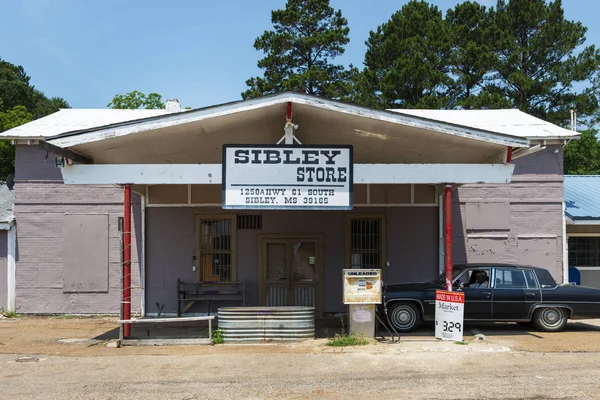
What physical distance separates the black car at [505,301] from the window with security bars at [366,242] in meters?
3.05

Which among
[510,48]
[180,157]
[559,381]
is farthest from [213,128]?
[510,48]

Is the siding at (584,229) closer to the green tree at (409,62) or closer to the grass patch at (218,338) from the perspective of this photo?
the grass patch at (218,338)

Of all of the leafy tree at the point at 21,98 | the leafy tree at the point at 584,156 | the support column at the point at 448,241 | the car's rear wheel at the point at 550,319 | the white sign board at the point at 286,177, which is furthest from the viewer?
the leafy tree at the point at 21,98

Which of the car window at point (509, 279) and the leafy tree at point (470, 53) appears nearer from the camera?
the car window at point (509, 279)

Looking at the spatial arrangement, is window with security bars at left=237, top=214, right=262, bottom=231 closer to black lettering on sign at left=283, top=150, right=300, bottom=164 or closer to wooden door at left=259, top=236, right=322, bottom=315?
wooden door at left=259, top=236, right=322, bottom=315

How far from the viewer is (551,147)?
16578mm

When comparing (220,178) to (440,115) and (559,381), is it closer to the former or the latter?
(559,381)

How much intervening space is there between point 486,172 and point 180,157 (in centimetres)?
668

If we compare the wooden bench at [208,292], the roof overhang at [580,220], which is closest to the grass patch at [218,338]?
the wooden bench at [208,292]

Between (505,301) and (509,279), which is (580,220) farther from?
(505,301)

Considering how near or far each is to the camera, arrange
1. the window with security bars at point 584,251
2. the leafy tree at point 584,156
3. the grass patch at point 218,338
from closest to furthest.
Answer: the grass patch at point 218,338, the window with security bars at point 584,251, the leafy tree at point 584,156

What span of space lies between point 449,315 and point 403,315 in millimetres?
1460

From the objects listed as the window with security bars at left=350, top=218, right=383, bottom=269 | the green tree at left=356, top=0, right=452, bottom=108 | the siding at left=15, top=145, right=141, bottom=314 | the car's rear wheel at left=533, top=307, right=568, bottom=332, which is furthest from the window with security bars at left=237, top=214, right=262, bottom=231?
the green tree at left=356, top=0, right=452, bottom=108

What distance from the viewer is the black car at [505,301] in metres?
13.0
